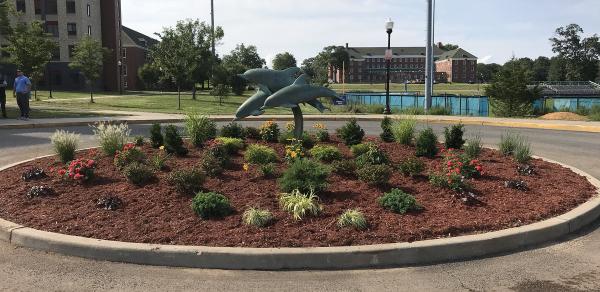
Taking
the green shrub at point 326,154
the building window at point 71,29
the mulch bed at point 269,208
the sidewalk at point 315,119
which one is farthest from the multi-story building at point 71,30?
the mulch bed at point 269,208

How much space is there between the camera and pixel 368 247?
4949 millimetres

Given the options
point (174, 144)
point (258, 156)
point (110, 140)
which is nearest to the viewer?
point (258, 156)

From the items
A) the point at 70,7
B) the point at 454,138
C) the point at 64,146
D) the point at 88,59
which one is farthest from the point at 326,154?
the point at 70,7

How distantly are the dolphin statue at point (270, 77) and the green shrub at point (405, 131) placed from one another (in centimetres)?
278

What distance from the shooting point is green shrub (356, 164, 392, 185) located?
7121 mm

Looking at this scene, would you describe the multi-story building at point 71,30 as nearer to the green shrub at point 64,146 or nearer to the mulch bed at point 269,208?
the green shrub at point 64,146

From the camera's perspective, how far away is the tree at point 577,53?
11338cm

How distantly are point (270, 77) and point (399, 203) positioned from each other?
3886 millimetres

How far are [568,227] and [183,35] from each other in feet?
106

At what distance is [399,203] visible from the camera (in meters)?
6.11

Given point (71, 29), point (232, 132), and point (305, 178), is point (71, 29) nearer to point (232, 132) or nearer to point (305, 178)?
point (232, 132)

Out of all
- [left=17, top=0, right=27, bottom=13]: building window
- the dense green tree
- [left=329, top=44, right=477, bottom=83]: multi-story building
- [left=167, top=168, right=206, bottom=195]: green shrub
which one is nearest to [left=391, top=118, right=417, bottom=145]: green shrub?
[left=167, top=168, right=206, bottom=195]: green shrub

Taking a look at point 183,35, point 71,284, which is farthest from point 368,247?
point 183,35

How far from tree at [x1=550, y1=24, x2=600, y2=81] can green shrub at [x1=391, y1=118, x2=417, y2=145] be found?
117658 mm
